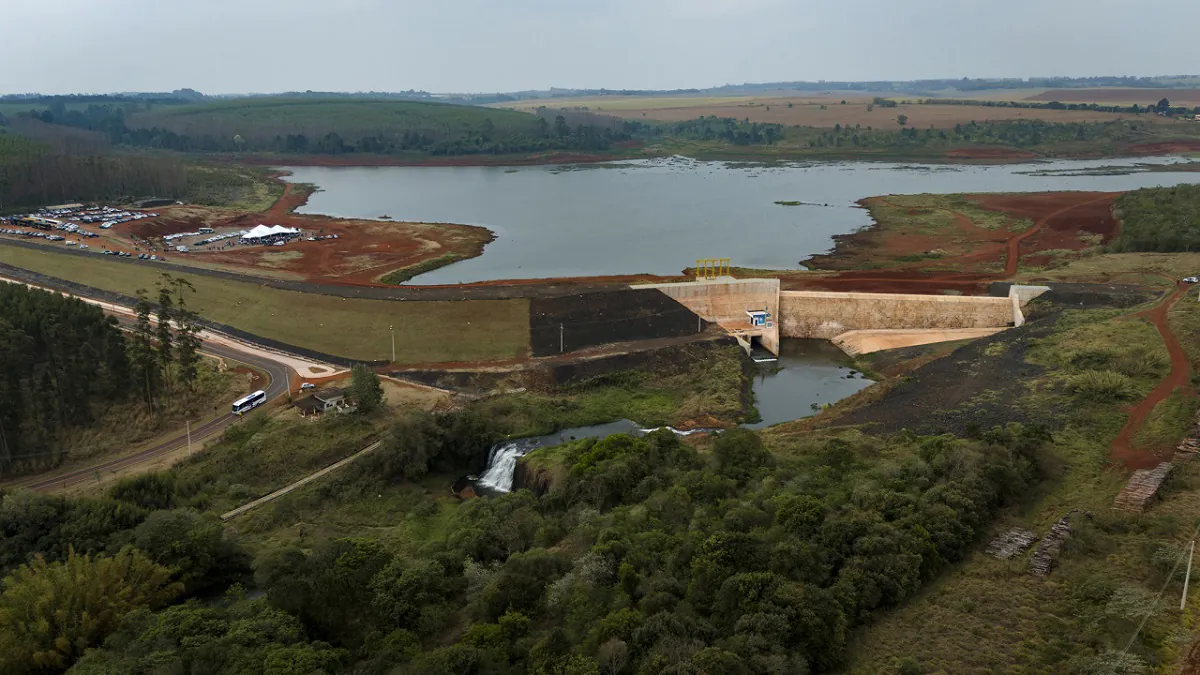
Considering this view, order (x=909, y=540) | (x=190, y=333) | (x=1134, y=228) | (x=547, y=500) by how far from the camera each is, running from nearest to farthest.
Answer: (x=909, y=540)
(x=547, y=500)
(x=190, y=333)
(x=1134, y=228)

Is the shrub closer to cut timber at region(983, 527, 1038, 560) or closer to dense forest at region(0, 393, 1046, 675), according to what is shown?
dense forest at region(0, 393, 1046, 675)

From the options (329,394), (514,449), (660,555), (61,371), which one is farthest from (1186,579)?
(61,371)

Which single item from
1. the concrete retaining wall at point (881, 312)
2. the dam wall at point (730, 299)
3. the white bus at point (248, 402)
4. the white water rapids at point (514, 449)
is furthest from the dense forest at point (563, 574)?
the concrete retaining wall at point (881, 312)

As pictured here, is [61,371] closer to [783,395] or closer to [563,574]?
[563,574]

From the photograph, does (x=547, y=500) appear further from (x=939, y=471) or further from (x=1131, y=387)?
(x=1131, y=387)

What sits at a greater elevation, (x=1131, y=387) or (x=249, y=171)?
(x=249, y=171)

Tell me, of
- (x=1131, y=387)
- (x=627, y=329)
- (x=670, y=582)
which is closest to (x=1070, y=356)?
(x=1131, y=387)
